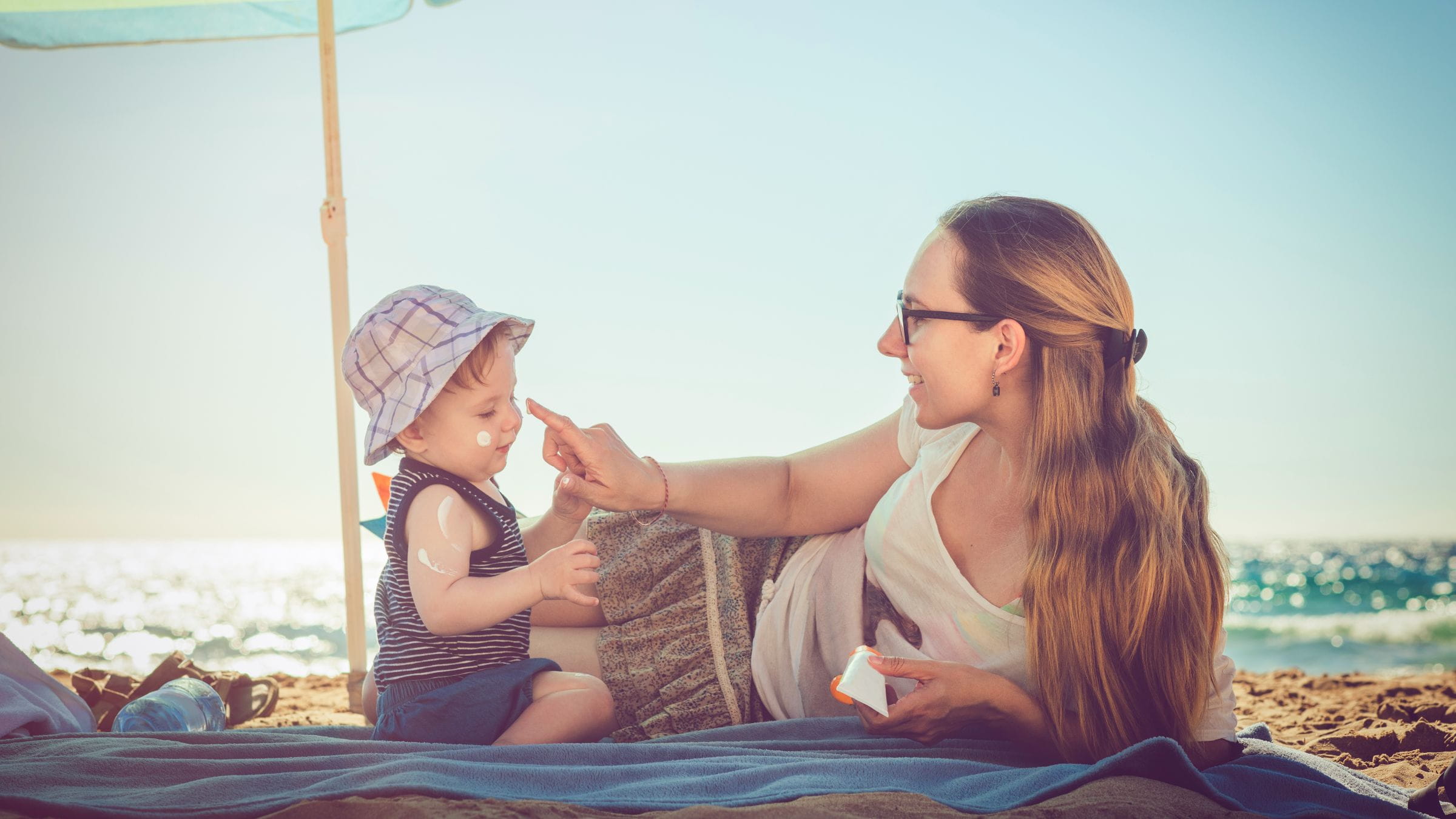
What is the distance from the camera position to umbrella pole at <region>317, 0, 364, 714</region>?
143 inches

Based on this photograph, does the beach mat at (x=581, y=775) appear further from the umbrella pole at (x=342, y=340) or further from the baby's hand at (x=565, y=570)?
the umbrella pole at (x=342, y=340)

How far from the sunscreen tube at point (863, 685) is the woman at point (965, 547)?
3 cm

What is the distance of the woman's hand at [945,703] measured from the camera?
7.22ft

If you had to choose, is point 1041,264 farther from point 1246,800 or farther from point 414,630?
point 414,630

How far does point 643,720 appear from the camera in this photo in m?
2.82

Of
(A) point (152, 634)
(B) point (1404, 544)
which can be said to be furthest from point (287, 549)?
(B) point (1404, 544)

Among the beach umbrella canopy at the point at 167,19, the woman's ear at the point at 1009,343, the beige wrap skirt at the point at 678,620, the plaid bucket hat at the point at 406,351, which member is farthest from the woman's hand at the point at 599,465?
the beach umbrella canopy at the point at 167,19

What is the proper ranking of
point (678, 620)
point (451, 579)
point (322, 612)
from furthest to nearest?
point (322, 612)
point (678, 620)
point (451, 579)

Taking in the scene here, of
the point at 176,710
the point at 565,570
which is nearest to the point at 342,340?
the point at 176,710

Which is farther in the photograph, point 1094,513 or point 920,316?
point 920,316

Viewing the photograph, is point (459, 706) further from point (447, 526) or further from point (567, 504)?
point (567, 504)

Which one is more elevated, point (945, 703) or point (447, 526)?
point (447, 526)

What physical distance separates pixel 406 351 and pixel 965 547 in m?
1.47

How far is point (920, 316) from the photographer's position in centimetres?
251
